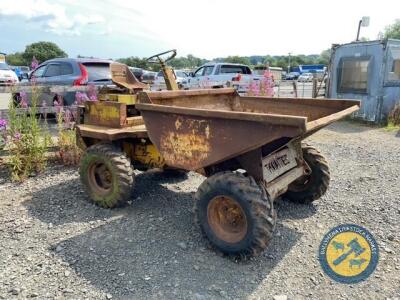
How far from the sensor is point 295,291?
9.41 feet

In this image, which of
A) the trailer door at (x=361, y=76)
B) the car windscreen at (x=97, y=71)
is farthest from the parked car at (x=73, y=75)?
the trailer door at (x=361, y=76)

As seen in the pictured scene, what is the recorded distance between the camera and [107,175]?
4.30m

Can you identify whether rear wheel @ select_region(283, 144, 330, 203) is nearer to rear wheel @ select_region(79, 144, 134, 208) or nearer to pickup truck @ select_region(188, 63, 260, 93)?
rear wheel @ select_region(79, 144, 134, 208)

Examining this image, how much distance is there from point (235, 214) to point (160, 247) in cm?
77

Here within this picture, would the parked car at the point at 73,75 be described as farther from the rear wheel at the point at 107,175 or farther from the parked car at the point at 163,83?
the rear wheel at the point at 107,175

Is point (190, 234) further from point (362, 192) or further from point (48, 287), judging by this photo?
point (362, 192)

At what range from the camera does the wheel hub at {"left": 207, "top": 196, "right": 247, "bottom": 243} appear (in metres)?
3.27

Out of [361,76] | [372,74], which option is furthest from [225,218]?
[361,76]

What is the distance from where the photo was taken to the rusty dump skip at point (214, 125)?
278 centimetres

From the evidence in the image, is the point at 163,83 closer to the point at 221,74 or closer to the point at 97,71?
the point at 221,74

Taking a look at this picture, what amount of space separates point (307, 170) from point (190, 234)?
1.47m

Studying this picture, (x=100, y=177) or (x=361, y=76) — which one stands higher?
(x=361, y=76)

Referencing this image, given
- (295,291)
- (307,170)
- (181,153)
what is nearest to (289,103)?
(307,170)

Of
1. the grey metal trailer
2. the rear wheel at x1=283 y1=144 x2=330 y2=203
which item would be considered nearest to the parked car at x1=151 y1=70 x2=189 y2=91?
the rear wheel at x1=283 y1=144 x2=330 y2=203
